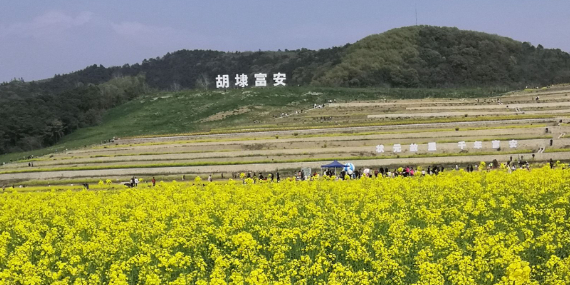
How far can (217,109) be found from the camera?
79.8m

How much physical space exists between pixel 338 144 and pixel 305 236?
35.6 metres

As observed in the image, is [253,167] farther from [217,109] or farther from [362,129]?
[217,109]

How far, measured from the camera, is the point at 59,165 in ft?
155

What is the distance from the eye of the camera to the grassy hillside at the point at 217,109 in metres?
71.4

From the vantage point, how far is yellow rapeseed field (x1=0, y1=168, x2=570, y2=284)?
9430mm

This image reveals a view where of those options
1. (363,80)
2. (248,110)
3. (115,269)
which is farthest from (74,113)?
(115,269)

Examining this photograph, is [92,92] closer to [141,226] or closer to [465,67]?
[465,67]

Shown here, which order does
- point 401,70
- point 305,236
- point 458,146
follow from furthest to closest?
1. point 401,70
2. point 458,146
3. point 305,236

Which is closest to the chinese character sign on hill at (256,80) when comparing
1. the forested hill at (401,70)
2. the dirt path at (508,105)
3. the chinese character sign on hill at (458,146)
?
the forested hill at (401,70)

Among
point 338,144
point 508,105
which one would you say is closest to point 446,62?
point 508,105

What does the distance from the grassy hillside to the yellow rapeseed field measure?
158ft

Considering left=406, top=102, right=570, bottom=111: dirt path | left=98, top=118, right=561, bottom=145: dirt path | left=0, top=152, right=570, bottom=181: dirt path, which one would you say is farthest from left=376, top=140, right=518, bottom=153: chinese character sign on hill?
left=406, top=102, right=570, bottom=111: dirt path

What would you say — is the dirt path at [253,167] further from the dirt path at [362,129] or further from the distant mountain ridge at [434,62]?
the distant mountain ridge at [434,62]

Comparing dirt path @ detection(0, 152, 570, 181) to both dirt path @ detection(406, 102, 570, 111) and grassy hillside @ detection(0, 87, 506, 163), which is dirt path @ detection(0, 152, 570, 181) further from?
dirt path @ detection(406, 102, 570, 111)
